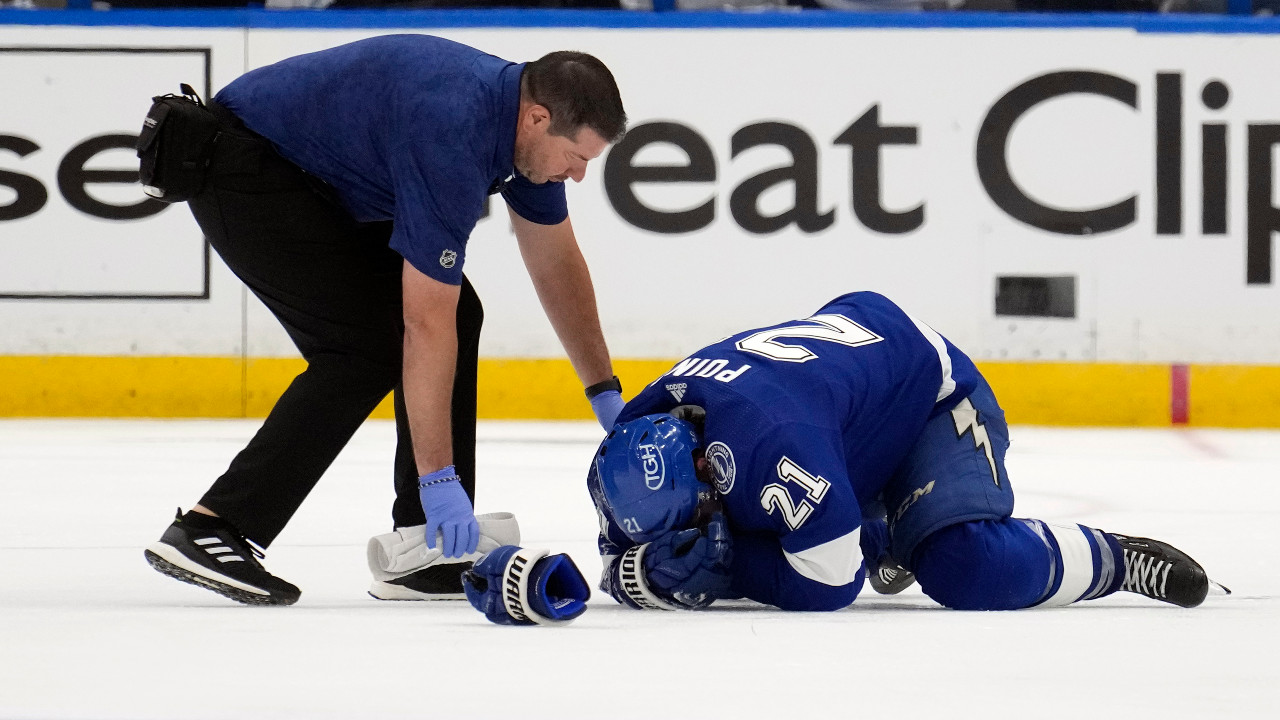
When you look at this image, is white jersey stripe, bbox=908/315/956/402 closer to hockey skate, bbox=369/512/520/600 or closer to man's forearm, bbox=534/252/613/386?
man's forearm, bbox=534/252/613/386

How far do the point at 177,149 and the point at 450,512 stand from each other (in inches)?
28.9

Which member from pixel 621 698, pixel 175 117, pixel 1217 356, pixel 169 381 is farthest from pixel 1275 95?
pixel 621 698

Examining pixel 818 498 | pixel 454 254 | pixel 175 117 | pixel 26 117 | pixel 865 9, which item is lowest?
pixel 818 498

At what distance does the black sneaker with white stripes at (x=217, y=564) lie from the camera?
2.33m

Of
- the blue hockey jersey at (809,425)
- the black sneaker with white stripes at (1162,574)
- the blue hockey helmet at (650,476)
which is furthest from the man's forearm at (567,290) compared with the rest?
the black sneaker with white stripes at (1162,574)

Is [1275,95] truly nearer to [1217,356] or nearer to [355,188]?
[1217,356]

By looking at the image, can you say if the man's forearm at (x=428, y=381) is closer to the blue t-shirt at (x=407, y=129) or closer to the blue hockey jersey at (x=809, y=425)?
the blue t-shirt at (x=407, y=129)

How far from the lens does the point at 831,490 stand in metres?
2.19

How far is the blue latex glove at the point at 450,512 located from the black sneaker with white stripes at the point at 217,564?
27cm

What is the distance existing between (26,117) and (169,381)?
1090 millimetres

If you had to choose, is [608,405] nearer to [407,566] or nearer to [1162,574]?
[407,566]

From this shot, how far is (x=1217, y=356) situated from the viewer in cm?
583

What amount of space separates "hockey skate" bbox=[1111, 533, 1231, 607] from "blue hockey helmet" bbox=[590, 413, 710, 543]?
0.68 m

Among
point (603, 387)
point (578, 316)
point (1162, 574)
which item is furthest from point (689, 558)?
point (1162, 574)
